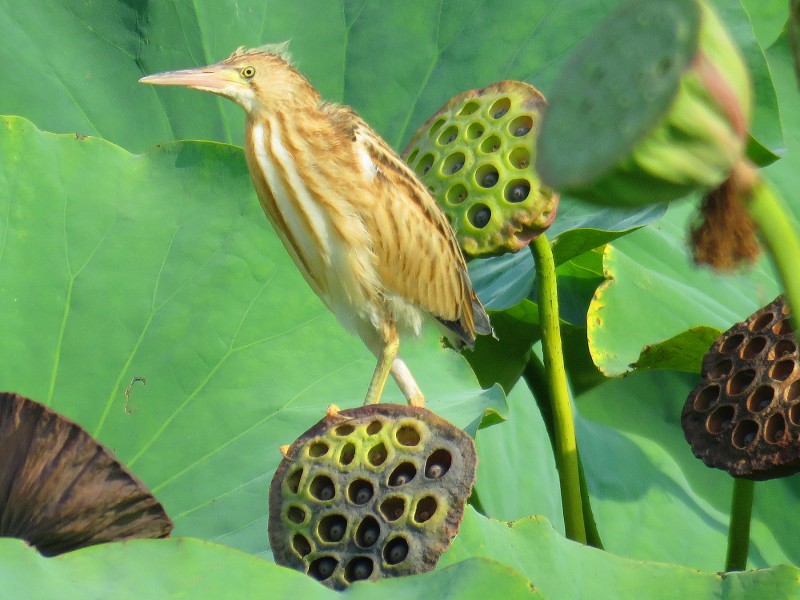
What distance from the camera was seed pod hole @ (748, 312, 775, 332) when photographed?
1.72 metres

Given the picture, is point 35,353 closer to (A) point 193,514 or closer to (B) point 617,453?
(A) point 193,514

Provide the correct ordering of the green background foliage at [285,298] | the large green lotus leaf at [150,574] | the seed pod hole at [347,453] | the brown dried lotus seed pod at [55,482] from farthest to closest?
the green background foliage at [285,298] → the seed pod hole at [347,453] → the brown dried lotus seed pod at [55,482] → the large green lotus leaf at [150,574]

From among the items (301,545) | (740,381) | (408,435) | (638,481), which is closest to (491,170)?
(740,381)

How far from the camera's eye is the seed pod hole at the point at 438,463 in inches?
53.0

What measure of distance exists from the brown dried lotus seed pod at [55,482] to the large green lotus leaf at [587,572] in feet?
1.68

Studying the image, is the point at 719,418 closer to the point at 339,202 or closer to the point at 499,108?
the point at 499,108

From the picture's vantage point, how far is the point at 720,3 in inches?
99.2

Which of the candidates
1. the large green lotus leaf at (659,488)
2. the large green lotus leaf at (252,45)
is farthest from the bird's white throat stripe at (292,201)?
the large green lotus leaf at (659,488)

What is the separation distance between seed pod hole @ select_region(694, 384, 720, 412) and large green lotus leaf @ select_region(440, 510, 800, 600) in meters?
0.30

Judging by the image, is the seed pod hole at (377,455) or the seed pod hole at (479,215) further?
the seed pod hole at (479,215)

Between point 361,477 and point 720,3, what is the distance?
5.41 feet

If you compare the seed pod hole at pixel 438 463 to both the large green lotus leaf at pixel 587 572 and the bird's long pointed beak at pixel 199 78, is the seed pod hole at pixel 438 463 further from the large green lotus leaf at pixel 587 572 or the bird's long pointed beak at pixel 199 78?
the bird's long pointed beak at pixel 199 78

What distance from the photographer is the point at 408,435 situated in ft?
4.53

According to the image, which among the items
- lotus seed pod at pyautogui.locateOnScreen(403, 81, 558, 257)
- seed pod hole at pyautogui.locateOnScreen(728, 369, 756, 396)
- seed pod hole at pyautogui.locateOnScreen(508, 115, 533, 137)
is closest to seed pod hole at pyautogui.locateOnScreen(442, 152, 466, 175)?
lotus seed pod at pyautogui.locateOnScreen(403, 81, 558, 257)
